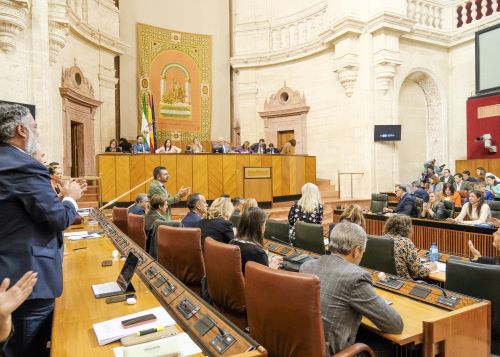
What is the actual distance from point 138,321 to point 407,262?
2224 millimetres

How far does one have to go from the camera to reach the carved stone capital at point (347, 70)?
1035cm

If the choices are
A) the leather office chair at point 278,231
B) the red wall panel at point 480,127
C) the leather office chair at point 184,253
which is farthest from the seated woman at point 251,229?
the red wall panel at point 480,127

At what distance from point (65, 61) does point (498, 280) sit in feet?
31.2

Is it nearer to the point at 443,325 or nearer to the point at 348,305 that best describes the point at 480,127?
the point at 443,325

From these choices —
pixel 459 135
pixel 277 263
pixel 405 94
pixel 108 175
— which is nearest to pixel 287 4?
pixel 405 94

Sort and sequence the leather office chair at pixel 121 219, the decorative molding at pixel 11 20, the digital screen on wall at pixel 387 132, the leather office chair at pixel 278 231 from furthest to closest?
the digital screen on wall at pixel 387 132 → the decorative molding at pixel 11 20 → the leather office chair at pixel 121 219 → the leather office chair at pixel 278 231

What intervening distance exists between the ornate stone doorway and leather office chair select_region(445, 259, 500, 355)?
337 inches

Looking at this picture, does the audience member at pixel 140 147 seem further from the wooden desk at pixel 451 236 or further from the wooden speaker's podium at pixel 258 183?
the wooden desk at pixel 451 236

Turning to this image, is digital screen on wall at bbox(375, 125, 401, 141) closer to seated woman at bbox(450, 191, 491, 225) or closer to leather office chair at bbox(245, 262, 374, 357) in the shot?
seated woman at bbox(450, 191, 491, 225)

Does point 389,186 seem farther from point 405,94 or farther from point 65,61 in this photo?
point 65,61

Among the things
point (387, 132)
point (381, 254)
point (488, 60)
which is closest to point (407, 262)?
point (381, 254)

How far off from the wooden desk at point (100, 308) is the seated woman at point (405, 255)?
1.82 m

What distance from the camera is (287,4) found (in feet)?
42.3

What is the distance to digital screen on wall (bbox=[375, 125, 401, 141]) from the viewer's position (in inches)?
401
